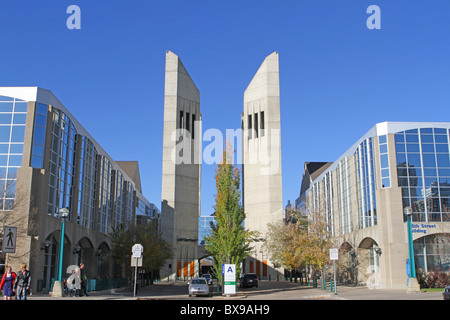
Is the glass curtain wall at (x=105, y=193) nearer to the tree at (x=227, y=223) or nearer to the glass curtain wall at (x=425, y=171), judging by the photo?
the tree at (x=227, y=223)

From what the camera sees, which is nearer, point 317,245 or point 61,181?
point 61,181

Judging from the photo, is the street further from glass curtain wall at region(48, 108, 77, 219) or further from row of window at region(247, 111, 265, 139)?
row of window at region(247, 111, 265, 139)

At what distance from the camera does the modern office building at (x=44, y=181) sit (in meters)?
30.8

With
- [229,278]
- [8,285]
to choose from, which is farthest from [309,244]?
[8,285]

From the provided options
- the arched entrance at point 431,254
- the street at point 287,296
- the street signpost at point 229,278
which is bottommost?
the street at point 287,296

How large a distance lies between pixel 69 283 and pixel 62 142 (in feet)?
48.3

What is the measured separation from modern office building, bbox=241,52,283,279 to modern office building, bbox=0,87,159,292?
29933 millimetres

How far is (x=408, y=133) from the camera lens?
41125 mm

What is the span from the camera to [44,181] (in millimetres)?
32844

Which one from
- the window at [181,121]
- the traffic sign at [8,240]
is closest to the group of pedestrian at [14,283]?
the traffic sign at [8,240]

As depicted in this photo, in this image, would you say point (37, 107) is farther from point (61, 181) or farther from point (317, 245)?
point (317, 245)

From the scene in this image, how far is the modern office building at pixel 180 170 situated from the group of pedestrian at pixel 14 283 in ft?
177

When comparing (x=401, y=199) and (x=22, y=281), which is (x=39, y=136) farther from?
(x=401, y=199)
